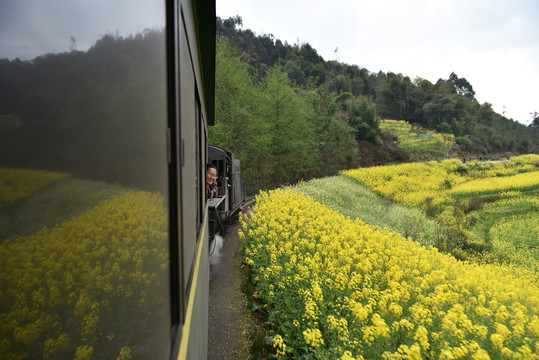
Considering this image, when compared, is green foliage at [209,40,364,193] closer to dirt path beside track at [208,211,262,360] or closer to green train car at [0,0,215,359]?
dirt path beside track at [208,211,262,360]

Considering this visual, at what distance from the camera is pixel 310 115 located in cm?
2792

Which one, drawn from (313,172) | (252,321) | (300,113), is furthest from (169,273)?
(313,172)

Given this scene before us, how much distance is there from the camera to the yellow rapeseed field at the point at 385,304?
9.04 feet

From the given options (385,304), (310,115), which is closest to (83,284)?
(385,304)

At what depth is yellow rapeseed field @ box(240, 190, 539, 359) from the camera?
2.76 meters

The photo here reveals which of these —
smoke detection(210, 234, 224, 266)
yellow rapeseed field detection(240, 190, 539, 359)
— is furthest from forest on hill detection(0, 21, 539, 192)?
smoke detection(210, 234, 224, 266)

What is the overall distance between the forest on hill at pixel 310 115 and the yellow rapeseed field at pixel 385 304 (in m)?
11.8

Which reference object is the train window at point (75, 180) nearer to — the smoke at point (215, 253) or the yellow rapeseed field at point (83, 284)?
the yellow rapeseed field at point (83, 284)

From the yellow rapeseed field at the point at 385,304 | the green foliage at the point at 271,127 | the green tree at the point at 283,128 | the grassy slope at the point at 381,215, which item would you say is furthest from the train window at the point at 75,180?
the green tree at the point at 283,128

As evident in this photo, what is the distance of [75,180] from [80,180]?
14mm

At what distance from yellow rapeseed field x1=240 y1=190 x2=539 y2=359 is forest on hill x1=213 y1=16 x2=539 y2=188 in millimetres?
11846

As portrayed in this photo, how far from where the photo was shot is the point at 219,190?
29.2ft

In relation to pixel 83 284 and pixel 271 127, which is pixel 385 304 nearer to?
pixel 83 284

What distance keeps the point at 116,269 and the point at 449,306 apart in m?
4.46
